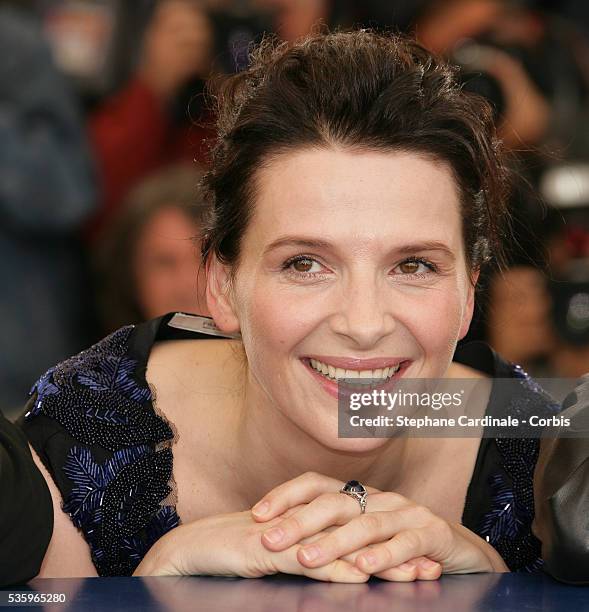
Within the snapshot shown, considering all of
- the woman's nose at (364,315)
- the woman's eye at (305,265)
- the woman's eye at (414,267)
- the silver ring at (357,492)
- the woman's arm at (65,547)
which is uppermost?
the woman's eye at (305,265)

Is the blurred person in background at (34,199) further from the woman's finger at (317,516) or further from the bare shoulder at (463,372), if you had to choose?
the woman's finger at (317,516)

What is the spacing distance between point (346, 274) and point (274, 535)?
0.32m

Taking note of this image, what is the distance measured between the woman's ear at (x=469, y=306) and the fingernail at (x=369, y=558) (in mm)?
372

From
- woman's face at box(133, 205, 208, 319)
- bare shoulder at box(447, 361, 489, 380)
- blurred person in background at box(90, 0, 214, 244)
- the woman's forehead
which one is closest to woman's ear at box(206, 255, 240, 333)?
the woman's forehead

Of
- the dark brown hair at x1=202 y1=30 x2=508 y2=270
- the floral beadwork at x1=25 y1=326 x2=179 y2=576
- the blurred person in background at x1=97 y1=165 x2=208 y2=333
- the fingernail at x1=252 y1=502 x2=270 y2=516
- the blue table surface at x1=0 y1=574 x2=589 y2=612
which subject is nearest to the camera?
the blue table surface at x1=0 y1=574 x2=589 y2=612

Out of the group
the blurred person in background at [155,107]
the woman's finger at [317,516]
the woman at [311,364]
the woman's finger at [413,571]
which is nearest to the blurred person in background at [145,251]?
the blurred person in background at [155,107]

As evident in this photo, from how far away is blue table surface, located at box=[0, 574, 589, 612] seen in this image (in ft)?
3.69

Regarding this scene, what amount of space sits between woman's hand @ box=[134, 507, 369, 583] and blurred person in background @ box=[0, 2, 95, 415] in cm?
132

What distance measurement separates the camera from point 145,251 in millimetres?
2736

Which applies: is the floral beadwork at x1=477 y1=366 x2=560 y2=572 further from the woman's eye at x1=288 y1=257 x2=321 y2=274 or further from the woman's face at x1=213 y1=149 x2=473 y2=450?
the woman's eye at x1=288 y1=257 x2=321 y2=274

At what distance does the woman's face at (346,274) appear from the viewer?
1.41 m

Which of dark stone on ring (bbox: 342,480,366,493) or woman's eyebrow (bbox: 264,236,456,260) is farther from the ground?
woman's eyebrow (bbox: 264,236,456,260)

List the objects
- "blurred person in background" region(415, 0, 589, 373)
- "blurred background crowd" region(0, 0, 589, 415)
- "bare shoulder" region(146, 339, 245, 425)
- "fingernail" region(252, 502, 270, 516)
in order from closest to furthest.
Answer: "fingernail" region(252, 502, 270, 516), "bare shoulder" region(146, 339, 245, 425), "blurred person in background" region(415, 0, 589, 373), "blurred background crowd" region(0, 0, 589, 415)

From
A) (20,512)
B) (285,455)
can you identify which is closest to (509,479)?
(285,455)
